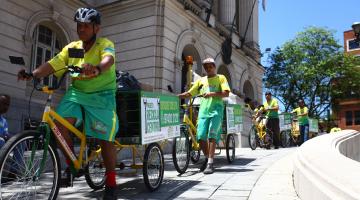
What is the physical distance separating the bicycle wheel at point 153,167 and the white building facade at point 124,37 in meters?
9.79

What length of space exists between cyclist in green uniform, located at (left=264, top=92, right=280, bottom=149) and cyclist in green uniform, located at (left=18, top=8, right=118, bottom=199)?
33.0 feet

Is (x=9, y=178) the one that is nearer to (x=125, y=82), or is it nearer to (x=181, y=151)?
(x=125, y=82)

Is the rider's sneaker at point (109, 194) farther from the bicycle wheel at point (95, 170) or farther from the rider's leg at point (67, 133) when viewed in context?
the bicycle wheel at point (95, 170)

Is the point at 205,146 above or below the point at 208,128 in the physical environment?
below

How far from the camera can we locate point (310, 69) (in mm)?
42062

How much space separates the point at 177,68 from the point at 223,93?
12408mm

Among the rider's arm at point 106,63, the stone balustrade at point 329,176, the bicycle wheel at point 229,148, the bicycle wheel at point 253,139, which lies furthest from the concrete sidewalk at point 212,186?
the bicycle wheel at point 253,139

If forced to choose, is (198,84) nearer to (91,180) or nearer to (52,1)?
(91,180)

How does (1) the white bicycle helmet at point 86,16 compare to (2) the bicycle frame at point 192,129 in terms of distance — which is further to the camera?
(2) the bicycle frame at point 192,129

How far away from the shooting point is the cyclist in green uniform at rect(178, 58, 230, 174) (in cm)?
735

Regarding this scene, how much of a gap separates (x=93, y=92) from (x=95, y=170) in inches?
55.6

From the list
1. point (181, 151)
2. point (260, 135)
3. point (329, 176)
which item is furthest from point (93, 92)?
point (260, 135)

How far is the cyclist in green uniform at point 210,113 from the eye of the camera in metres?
7.35

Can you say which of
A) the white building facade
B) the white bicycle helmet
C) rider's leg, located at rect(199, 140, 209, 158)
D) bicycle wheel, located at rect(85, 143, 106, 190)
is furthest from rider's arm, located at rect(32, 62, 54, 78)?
the white building facade
